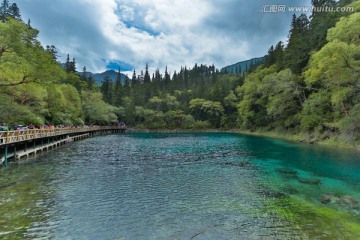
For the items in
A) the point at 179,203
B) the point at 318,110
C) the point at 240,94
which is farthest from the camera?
the point at 240,94

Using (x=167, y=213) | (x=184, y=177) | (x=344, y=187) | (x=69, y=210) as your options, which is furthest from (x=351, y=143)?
(x=69, y=210)

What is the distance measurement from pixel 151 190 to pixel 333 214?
939 centimetres

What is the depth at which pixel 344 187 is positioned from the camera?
601 inches

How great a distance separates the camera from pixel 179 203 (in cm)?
1219

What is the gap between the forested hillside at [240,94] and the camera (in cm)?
2515

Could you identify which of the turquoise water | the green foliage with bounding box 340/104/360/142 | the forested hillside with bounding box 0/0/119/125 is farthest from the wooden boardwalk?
the green foliage with bounding box 340/104/360/142

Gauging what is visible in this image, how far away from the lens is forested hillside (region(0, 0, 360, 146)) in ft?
82.5

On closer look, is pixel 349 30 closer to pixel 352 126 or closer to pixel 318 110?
pixel 352 126

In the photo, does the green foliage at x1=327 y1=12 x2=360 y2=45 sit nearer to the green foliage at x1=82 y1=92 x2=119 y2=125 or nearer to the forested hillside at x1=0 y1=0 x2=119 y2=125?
the forested hillside at x1=0 y1=0 x2=119 y2=125

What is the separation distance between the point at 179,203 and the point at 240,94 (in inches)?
3302

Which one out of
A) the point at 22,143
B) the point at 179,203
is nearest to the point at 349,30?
the point at 179,203

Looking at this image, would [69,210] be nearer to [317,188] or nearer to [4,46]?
[317,188]

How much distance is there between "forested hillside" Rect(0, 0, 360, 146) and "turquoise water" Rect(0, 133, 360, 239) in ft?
39.5

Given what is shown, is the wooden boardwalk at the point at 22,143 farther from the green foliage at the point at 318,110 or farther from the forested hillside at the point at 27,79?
the green foliage at the point at 318,110
